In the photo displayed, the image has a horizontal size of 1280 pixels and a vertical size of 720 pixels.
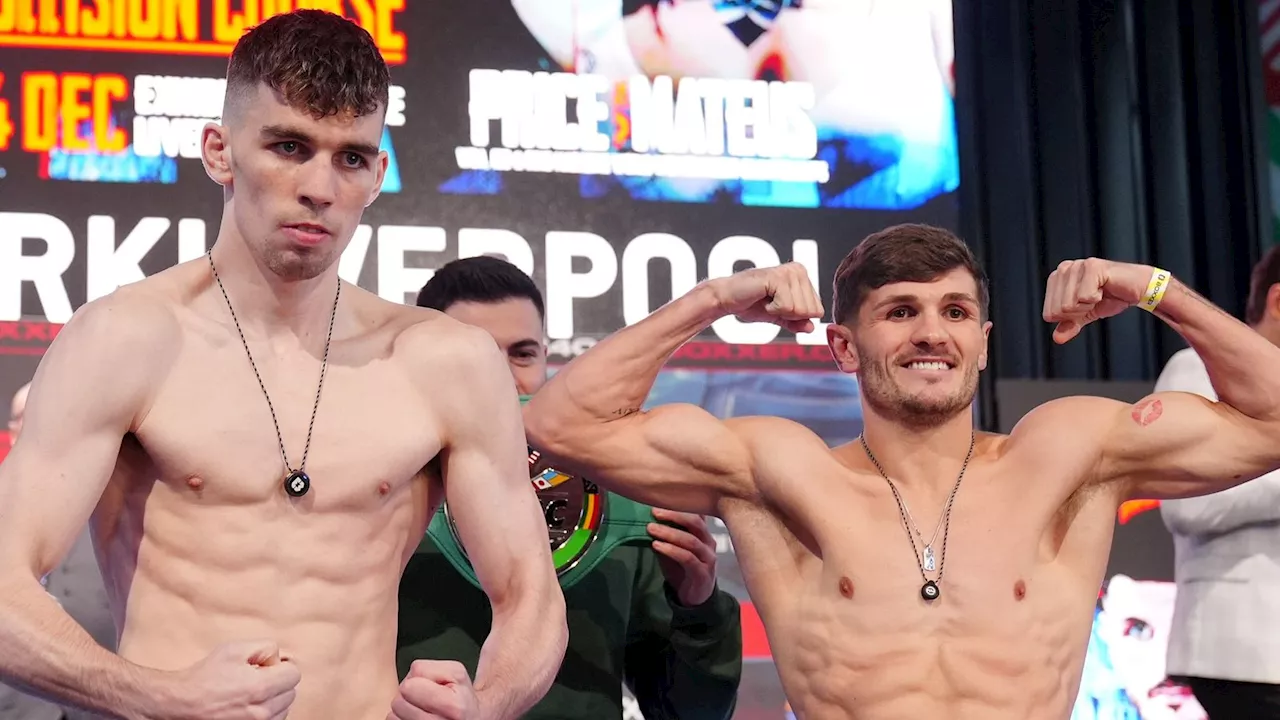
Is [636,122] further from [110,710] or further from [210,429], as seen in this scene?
[110,710]

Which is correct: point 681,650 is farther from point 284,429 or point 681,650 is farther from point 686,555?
point 284,429

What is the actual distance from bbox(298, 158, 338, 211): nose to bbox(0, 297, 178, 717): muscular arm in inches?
10.8

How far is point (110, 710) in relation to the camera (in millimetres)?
1821

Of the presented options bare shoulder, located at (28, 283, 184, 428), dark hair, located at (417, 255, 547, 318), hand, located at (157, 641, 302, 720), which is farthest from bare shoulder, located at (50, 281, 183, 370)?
dark hair, located at (417, 255, 547, 318)

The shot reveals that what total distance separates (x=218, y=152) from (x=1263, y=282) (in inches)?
110

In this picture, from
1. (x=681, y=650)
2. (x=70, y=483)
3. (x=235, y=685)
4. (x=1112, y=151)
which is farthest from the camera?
(x=1112, y=151)

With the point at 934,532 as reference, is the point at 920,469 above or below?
above

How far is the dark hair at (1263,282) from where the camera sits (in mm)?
3789

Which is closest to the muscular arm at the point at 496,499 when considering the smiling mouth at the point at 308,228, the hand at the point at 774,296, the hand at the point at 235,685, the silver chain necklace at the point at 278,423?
the silver chain necklace at the point at 278,423

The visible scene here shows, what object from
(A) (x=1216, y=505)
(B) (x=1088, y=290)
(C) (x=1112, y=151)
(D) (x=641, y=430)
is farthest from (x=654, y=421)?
(C) (x=1112, y=151)

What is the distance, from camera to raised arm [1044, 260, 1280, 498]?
2.84 meters

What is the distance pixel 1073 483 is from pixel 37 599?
1.87 metres

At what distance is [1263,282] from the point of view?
150 inches

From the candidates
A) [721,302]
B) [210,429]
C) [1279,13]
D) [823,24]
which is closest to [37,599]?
[210,429]
